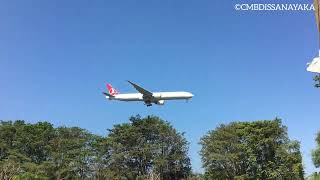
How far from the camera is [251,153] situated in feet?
195

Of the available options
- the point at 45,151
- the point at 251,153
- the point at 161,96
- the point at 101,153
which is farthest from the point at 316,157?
the point at 45,151

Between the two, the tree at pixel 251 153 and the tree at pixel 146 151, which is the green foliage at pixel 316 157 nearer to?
the tree at pixel 251 153

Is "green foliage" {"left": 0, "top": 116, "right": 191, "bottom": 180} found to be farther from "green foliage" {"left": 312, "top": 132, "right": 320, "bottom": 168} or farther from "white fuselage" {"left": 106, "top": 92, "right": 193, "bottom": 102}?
"green foliage" {"left": 312, "top": 132, "right": 320, "bottom": 168}

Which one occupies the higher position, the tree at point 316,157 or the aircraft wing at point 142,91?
the aircraft wing at point 142,91

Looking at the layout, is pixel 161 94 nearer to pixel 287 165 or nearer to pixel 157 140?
pixel 157 140

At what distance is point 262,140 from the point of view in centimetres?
6006

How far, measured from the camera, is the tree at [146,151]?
61.1m

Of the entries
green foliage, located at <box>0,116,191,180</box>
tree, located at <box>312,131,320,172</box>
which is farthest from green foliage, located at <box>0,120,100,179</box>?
tree, located at <box>312,131,320,172</box>

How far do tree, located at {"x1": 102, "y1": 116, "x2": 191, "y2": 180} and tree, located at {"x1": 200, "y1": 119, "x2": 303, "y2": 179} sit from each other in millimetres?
3515

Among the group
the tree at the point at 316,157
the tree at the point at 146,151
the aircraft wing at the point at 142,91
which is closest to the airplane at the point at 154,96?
the aircraft wing at the point at 142,91

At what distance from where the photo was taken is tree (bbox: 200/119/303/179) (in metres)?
58.6

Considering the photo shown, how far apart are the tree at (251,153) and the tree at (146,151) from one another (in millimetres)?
3515

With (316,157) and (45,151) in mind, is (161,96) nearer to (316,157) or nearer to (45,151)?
(316,157)

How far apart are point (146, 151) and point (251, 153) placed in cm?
1278
